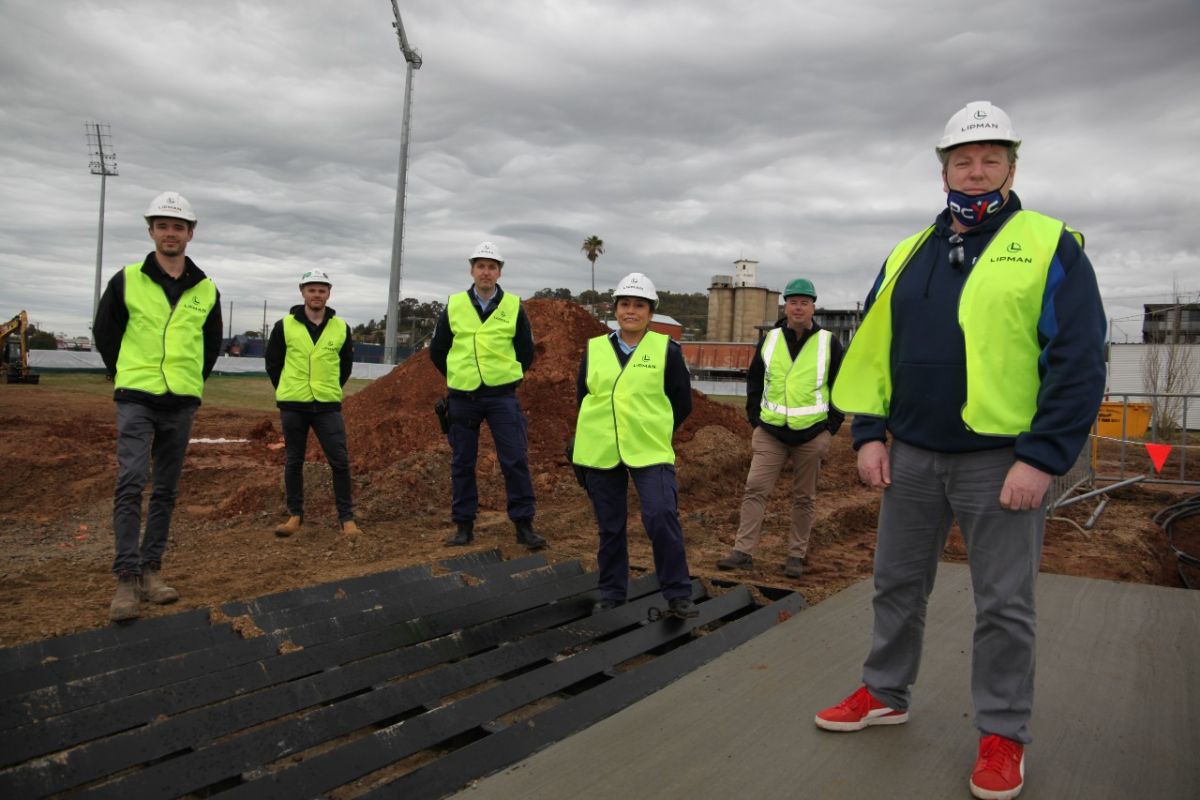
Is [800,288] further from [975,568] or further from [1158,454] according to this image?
[1158,454]

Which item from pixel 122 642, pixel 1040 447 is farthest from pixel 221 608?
pixel 1040 447

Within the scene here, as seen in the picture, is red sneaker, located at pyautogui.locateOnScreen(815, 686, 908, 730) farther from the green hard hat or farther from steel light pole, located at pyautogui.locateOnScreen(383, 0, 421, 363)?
steel light pole, located at pyautogui.locateOnScreen(383, 0, 421, 363)

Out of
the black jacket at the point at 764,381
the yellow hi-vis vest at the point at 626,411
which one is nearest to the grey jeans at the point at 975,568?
the yellow hi-vis vest at the point at 626,411

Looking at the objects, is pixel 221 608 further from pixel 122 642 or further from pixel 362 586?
pixel 362 586

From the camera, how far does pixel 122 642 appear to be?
3.81 metres

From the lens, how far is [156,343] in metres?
4.75

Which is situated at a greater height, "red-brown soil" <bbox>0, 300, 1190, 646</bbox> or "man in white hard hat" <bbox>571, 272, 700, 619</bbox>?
"man in white hard hat" <bbox>571, 272, 700, 619</bbox>

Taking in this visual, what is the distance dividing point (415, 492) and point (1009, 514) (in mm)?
6966

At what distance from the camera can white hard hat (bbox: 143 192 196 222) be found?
15.5 ft

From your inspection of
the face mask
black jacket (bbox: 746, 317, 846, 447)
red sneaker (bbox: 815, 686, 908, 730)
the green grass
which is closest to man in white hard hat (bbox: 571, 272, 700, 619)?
black jacket (bbox: 746, 317, 846, 447)

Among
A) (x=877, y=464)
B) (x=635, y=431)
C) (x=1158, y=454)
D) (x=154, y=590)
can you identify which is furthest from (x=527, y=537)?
(x=1158, y=454)

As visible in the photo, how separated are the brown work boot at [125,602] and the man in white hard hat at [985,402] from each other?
3.69 metres

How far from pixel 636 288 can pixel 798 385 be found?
1926 millimetres

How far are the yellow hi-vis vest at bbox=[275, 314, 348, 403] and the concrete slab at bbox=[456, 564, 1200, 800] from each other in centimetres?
424
